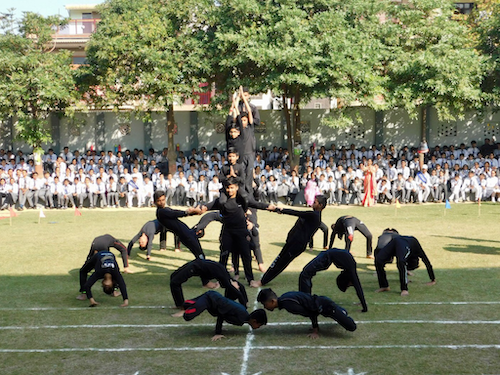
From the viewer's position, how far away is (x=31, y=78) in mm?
24844

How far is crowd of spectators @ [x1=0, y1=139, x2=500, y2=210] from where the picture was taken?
24562 millimetres

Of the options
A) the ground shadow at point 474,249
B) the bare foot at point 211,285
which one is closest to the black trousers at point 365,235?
the ground shadow at point 474,249

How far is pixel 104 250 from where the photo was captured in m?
10.7

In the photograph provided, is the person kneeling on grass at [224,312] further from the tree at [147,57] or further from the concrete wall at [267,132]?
the concrete wall at [267,132]

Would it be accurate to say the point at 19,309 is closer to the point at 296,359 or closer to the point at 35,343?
the point at 35,343

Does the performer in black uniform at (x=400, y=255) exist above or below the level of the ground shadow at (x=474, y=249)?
above

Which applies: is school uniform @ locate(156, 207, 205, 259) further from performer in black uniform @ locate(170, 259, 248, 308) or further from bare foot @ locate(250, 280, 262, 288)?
performer in black uniform @ locate(170, 259, 248, 308)

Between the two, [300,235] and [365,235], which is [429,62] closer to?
[365,235]

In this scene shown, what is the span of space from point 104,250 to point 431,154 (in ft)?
69.8

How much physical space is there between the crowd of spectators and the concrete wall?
159 inches

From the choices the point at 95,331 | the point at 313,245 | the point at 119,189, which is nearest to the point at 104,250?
the point at 95,331

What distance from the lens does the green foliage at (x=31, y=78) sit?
24828 millimetres

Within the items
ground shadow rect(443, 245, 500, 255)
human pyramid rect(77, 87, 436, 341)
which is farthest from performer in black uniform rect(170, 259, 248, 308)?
ground shadow rect(443, 245, 500, 255)

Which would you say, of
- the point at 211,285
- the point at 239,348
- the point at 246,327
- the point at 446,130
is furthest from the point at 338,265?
the point at 446,130
